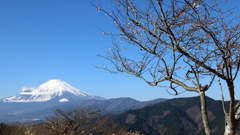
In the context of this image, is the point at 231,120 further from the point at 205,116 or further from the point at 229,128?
the point at 205,116

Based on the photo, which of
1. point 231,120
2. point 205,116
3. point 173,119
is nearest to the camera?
point 231,120

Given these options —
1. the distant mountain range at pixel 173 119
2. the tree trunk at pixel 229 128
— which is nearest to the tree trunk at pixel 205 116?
the tree trunk at pixel 229 128

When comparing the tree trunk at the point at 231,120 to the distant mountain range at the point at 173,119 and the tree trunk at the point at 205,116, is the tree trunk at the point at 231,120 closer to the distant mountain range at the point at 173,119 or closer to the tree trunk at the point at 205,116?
the tree trunk at the point at 205,116

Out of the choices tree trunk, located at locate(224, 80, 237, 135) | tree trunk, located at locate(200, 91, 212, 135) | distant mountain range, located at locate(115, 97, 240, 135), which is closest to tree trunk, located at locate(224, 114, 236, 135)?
tree trunk, located at locate(224, 80, 237, 135)

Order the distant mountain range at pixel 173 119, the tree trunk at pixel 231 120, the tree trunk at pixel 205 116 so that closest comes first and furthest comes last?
1. the tree trunk at pixel 231 120
2. the tree trunk at pixel 205 116
3. the distant mountain range at pixel 173 119

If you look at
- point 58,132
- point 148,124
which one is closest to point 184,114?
point 148,124

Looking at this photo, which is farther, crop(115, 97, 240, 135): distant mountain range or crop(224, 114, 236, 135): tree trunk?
crop(115, 97, 240, 135): distant mountain range

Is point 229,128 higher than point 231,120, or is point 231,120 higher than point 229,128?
point 231,120

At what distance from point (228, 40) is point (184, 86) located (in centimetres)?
147

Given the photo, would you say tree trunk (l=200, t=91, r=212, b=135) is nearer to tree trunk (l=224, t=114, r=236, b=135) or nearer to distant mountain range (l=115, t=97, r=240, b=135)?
tree trunk (l=224, t=114, r=236, b=135)

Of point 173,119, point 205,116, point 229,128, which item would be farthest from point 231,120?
point 173,119

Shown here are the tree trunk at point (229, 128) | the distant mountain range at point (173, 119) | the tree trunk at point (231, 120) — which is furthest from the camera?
the distant mountain range at point (173, 119)

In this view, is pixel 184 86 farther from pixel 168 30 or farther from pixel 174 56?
pixel 168 30

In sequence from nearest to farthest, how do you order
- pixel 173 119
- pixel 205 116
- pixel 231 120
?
pixel 231 120 → pixel 205 116 → pixel 173 119
